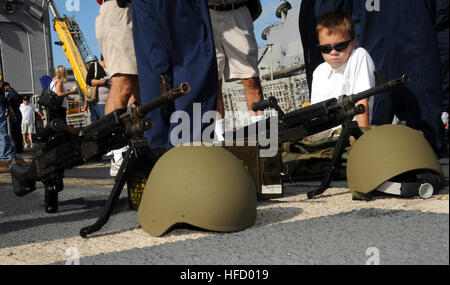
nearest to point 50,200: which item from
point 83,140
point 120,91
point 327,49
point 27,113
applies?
point 83,140

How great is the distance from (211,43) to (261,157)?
966mm

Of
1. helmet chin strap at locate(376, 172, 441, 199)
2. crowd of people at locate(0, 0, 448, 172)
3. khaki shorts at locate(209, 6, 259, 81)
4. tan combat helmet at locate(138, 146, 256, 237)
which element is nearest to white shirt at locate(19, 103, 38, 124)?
crowd of people at locate(0, 0, 448, 172)

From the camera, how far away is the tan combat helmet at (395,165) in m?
2.55

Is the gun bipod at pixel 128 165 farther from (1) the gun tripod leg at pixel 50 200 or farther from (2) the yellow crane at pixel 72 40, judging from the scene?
(2) the yellow crane at pixel 72 40

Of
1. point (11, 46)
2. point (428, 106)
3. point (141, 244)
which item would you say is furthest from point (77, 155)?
point (11, 46)

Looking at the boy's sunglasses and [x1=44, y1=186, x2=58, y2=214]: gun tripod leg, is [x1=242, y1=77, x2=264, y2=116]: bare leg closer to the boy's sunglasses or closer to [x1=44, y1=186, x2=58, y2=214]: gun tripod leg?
the boy's sunglasses

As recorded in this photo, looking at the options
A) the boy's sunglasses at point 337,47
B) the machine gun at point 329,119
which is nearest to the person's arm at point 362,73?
the boy's sunglasses at point 337,47

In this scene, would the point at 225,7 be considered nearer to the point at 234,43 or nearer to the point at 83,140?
the point at 234,43

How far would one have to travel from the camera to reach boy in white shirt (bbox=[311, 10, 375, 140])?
12.2 ft

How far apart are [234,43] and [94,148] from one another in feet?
6.99

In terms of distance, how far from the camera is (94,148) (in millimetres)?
2613

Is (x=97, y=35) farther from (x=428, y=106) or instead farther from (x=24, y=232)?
(x=428, y=106)

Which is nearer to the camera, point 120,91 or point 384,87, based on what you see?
point 384,87

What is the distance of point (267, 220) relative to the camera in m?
2.38
